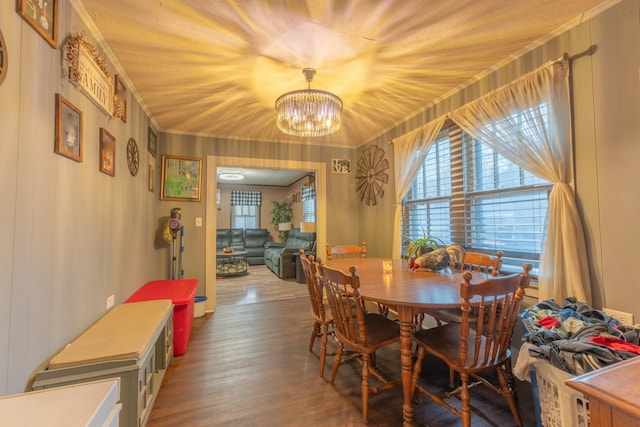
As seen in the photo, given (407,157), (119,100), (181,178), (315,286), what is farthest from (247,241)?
(315,286)

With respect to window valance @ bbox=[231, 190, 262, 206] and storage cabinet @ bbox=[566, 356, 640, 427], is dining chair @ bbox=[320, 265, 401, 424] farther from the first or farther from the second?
window valance @ bbox=[231, 190, 262, 206]

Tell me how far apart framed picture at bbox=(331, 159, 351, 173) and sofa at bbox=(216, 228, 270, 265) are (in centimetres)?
432

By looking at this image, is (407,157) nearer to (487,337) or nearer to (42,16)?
(487,337)

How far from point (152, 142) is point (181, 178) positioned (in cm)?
55

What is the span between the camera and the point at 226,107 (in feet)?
9.41

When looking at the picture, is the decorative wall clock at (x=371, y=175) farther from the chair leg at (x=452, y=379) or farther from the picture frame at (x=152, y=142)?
the picture frame at (x=152, y=142)

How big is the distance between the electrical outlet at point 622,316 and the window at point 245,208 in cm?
825

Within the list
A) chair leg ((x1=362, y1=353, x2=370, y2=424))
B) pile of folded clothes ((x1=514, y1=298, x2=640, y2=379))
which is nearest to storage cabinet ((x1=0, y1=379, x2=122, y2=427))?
chair leg ((x1=362, y1=353, x2=370, y2=424))

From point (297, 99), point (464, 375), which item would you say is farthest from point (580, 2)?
point (464, 375)

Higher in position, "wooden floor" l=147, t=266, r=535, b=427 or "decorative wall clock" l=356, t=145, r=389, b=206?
"decorative wall clock" l=356, t=145, r=389, b=206

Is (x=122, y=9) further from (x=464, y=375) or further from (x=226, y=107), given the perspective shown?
(x=464, y=375)

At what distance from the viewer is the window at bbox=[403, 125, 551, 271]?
6.63ft

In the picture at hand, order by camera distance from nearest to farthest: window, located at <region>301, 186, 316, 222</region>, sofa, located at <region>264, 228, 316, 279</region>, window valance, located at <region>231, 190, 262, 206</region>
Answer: sofa, located at <region>264, 228, 316, 279</region> < window, located at <region>301, 186, 316, 222</region> < window valance, located at <region>231, 190, 262, 206</region>

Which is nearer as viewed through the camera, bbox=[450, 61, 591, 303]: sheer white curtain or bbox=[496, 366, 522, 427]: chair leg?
bbox=[496, 366, 522, 427]: chair leg
